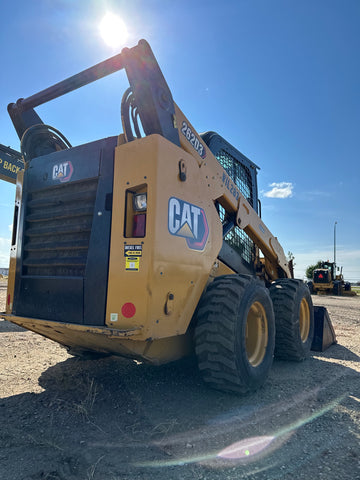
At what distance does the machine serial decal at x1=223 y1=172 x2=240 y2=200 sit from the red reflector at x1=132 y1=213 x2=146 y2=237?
1.70 meters

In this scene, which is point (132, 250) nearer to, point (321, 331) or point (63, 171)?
point (63, 171)

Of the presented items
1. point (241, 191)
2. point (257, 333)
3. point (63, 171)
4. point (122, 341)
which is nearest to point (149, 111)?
point (63, 171)

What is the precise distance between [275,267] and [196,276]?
351 centimetres

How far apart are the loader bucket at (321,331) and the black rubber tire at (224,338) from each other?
291 cm

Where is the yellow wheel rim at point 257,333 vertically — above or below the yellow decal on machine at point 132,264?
below

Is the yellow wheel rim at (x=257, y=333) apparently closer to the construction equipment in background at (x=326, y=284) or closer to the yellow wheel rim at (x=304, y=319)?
the yellow wheel rim at (x=304, y=319)

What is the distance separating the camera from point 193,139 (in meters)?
3.83

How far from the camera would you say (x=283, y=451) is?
8.03ft

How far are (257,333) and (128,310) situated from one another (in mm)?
1747

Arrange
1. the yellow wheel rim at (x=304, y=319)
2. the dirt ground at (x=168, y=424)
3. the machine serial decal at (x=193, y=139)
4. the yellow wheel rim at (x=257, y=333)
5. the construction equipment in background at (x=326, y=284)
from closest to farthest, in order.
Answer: the dirt ground at (x=168, y=424), the machine serial decal at (x=193, y=139), the yellow wheel rim at (x=257, y=333), the yellow wheel rim at (x=304, y=319), the construction equipment in background at (x=326, y=284)

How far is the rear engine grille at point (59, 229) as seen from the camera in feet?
10.7

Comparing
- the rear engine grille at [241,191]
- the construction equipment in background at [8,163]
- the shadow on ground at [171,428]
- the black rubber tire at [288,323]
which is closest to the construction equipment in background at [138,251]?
the shadow on ground at [171,428]

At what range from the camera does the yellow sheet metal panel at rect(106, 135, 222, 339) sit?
9.29 ft

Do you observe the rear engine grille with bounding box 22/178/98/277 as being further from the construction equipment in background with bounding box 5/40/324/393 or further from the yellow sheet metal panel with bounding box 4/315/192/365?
the yellow sheet metal panel with bounding box 4/315/192/365
